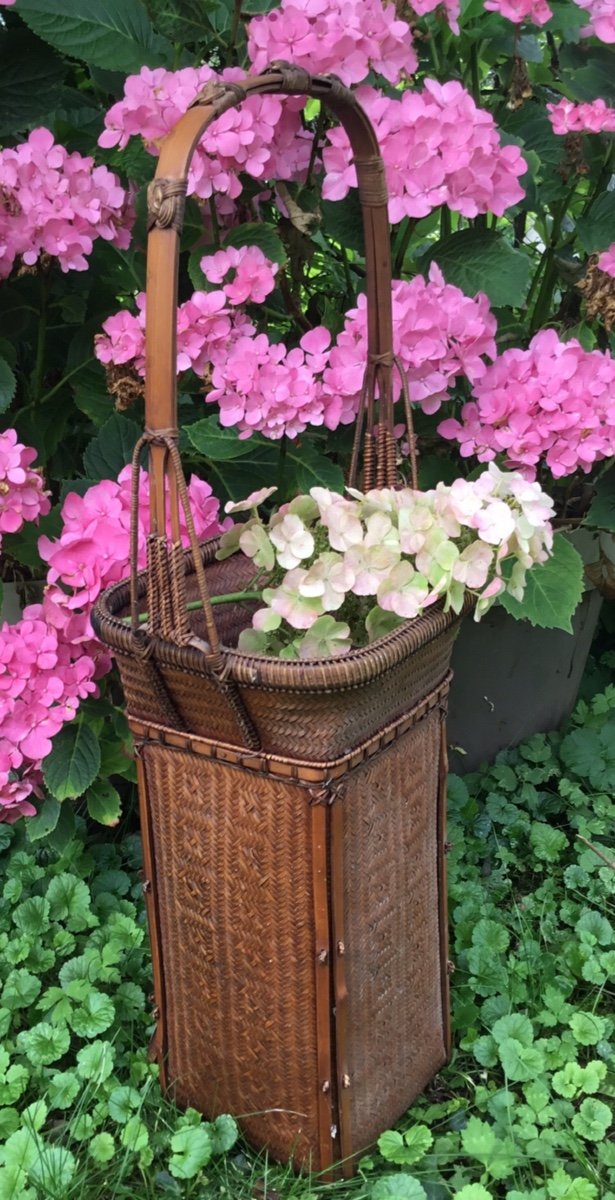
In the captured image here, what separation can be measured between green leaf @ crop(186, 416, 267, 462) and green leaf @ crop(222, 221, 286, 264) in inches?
8.0

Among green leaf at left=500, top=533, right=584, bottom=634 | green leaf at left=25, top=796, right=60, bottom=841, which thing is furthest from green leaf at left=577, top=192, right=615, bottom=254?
green leaf at left=25, top=796, right=60, bottom=841

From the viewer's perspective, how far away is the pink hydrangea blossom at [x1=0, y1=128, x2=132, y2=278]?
1.11m

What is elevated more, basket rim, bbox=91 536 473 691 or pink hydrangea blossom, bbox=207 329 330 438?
pink hydrangea blossom, bbox=207 329 330 438

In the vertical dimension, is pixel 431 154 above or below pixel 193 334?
above

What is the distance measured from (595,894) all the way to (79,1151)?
761mm

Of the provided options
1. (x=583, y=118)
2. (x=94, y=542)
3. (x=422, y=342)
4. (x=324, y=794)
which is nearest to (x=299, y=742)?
(x=324, y=794)

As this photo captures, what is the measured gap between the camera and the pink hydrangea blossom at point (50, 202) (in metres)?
1.11

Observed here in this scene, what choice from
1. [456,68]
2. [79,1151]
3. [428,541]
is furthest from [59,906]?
[456,68]

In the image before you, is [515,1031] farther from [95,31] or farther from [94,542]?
[95,31]

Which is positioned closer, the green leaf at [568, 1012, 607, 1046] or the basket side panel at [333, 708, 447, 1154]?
the basket side panel at [333, 708, 447, 1154]

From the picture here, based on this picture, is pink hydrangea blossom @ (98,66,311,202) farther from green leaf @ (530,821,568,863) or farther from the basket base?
green leaf @ (530,821,568,863)

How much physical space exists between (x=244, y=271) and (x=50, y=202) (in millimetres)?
239

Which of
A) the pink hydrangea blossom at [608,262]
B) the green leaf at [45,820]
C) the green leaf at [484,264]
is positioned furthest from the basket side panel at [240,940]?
the pink hydrangea blossom at [608,262]

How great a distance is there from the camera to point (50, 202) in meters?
1.12
